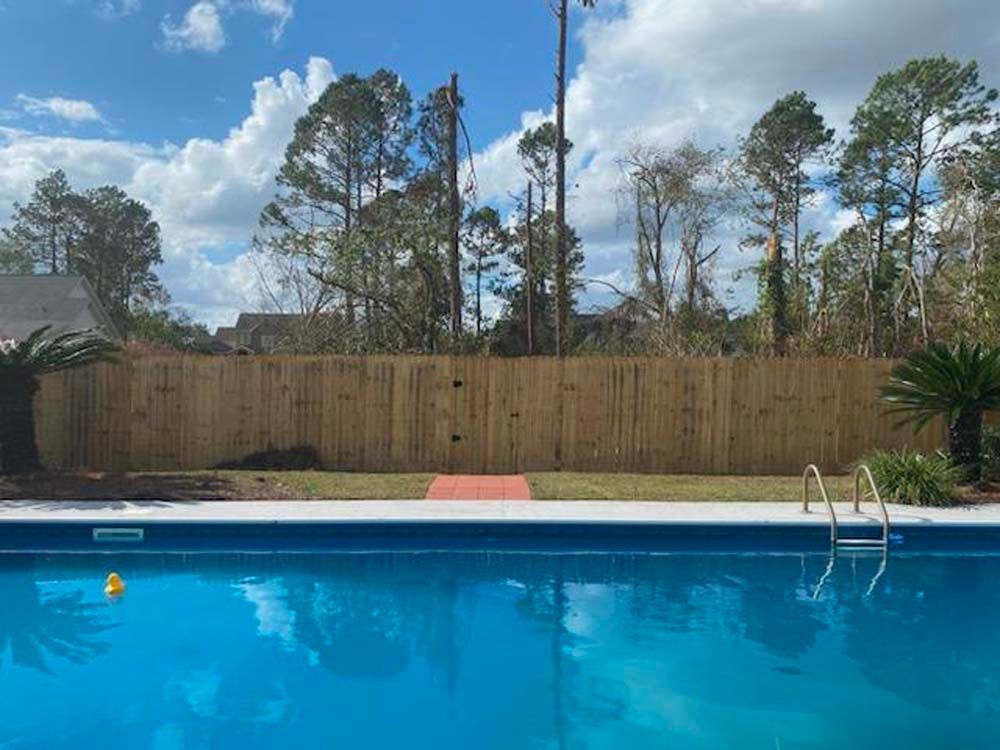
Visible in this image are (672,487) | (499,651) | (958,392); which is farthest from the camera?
(672,487)

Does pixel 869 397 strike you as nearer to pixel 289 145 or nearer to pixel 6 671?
pixel 6 671

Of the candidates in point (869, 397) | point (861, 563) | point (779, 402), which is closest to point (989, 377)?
point (869, 397)

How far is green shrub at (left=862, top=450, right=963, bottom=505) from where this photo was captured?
9.62m

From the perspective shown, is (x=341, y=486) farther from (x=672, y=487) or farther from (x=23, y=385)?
(x=23, y=385)

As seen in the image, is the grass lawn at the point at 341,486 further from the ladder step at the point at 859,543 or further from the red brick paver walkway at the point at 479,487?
the ladder step at the point at 859,543

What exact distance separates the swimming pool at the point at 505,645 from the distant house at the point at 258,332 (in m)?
14.3

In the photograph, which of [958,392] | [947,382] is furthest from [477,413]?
[958,392]

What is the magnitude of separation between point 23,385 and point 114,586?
4979mm

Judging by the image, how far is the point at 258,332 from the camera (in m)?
43.1

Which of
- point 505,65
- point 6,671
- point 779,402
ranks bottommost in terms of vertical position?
point 6,671

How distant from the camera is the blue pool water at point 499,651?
4691 mm

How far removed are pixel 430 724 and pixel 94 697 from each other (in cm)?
208

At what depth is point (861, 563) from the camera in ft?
26.3

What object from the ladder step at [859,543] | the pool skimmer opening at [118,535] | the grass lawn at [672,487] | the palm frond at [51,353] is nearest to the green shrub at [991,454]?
the grass lawn at [672,487]
